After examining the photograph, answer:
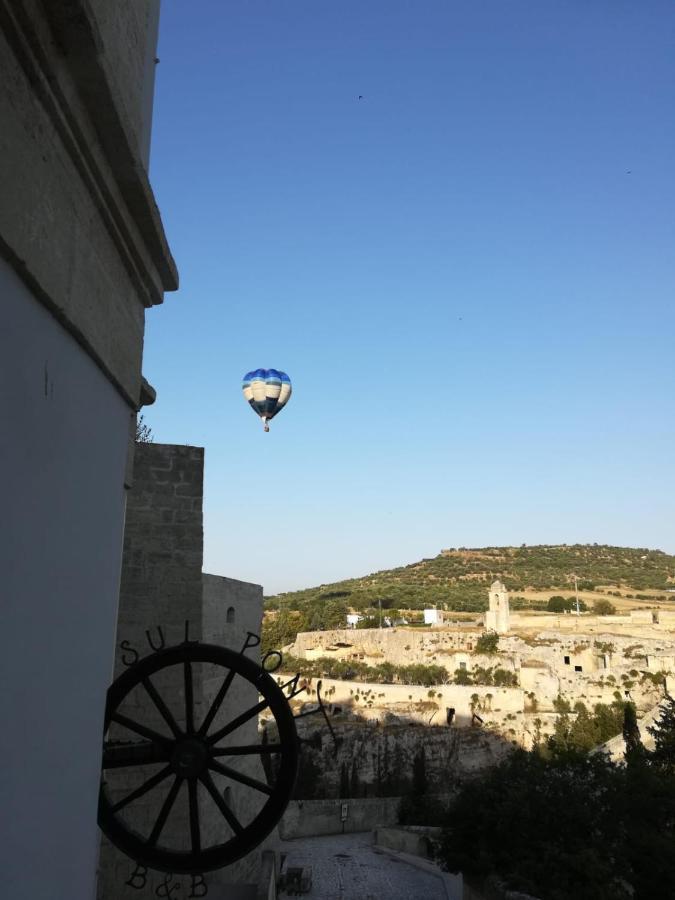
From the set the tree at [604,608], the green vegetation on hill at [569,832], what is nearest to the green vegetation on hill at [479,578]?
the tree at [604,608]

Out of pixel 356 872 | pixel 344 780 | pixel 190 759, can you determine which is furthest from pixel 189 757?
pixel 344 780

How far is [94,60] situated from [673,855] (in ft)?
47.3

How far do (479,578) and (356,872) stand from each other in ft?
218

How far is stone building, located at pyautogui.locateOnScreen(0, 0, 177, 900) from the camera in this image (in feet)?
4.82

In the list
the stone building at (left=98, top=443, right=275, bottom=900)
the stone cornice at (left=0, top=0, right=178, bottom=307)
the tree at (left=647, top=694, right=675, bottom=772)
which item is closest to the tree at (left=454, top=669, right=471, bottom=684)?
the tree at (left=647, top=694, right=675, bottom=772)

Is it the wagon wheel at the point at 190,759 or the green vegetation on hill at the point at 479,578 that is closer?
the wagon wheel at the point at 190,759

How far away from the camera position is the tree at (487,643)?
37.1 m

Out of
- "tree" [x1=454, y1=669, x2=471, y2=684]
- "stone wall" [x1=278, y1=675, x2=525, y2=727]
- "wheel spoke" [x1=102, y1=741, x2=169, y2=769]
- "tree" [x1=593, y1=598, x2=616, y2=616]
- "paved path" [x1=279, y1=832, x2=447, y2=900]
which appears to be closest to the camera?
"wheel spoke" [x1=102, y1=741, x2=169, y2=769]

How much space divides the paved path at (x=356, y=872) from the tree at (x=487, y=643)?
1677cm

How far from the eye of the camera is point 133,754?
2262 mm

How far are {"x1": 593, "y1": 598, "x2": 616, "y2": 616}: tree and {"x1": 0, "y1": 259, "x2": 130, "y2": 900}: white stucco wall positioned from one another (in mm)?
56720

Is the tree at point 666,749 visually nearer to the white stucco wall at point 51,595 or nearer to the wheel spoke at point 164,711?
the wheel spoke at point 164,711

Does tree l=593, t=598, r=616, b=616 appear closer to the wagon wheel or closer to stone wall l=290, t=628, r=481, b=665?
stone wall l=290, t=628, r=481, b=665

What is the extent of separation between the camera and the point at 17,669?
4.92 feet
